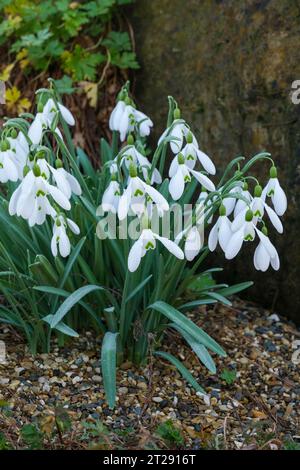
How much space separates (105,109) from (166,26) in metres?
0.53

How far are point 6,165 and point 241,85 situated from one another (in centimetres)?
124

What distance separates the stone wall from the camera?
299 centimetres

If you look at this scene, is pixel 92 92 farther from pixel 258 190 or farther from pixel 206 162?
pixel 258 190

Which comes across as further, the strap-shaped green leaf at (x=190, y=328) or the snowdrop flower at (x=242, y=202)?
the strap-shaped green leaf at (x=190, y=328)

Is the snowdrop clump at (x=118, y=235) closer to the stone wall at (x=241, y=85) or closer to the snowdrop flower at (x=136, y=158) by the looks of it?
the snowdrop flower at (x=136, y=158)

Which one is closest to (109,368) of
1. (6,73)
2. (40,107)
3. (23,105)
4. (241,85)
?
(40,107)

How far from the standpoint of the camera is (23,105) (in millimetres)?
3674

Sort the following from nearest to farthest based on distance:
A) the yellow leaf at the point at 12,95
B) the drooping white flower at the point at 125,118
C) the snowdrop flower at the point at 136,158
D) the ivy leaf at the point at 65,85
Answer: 1. the snowdrop flower at the point at 136,158
2. the drooping white flower at the point at 125,118
3. the ivy leaf at the point at 65,85
4. the yellow leaf at the point at 12,95

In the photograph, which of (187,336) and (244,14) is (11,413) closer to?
(187,336)

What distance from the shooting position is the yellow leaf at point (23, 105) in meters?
3.66

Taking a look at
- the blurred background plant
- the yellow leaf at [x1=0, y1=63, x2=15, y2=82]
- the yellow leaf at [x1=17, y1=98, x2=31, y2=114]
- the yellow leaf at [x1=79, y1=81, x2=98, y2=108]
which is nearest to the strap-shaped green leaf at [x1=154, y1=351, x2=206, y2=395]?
the blurred background plant

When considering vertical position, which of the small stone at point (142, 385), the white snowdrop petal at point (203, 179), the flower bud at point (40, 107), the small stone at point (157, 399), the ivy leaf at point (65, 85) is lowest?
the small stone at point (157, 399)

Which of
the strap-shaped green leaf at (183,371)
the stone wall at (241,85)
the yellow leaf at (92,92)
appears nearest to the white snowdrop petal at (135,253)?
the strap-shaped green leaf at (183,371)

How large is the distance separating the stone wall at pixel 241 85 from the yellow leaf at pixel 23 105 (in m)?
0.62
